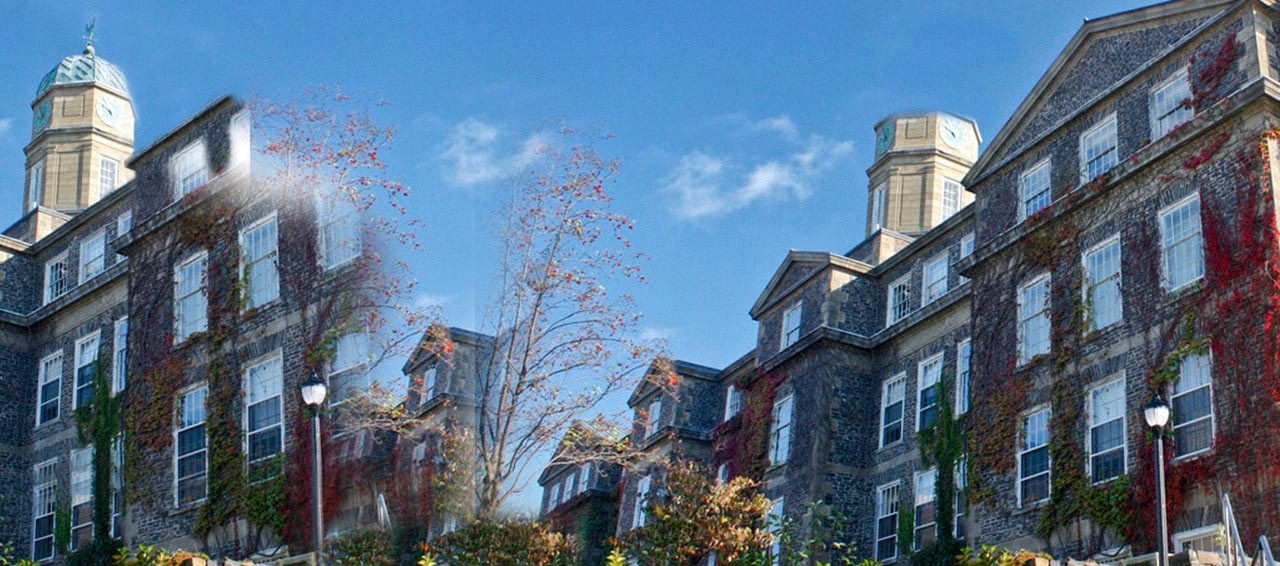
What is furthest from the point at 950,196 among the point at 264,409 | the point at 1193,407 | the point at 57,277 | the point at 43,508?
the point at 264,409

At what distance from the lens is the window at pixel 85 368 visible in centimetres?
3788

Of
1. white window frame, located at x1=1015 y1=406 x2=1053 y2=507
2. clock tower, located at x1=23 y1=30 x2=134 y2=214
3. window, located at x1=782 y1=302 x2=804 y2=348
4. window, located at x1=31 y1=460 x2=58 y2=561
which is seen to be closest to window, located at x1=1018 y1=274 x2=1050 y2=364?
white window frame, located at x1=1015 y1=406 x2=1053 y2=507

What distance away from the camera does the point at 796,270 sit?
45344 millimetres

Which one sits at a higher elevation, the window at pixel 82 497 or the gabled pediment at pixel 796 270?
the gabled pediment at pixel 796 270

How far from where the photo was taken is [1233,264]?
27344 mm

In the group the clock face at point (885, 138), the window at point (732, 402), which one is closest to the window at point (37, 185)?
the window at point (732, 402)

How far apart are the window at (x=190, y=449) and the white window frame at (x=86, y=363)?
33.3ft

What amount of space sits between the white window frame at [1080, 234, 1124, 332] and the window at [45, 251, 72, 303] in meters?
25.1

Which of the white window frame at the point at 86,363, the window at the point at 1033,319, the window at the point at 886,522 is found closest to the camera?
the window at the point at 1033,319

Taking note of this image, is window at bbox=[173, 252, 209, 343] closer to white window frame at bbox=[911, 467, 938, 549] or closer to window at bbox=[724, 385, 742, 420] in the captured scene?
white window frame at bbox=[911, 467, 938, 549]

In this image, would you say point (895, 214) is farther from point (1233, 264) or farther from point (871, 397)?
point (1233, 264)

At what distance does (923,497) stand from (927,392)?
2.60 meters

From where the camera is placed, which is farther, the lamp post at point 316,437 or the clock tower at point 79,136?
the clock tower at point 79,136

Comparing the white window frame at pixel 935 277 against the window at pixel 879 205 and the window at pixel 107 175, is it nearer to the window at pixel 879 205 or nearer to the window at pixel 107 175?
the window at pixel 879 205
